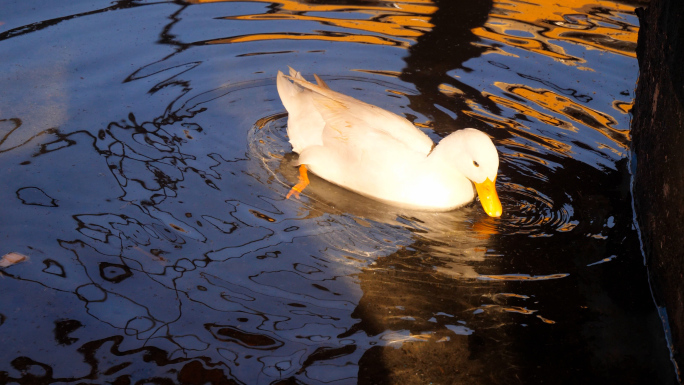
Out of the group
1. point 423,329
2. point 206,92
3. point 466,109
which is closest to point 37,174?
point 206,92

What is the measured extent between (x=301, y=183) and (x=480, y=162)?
4.26 feet

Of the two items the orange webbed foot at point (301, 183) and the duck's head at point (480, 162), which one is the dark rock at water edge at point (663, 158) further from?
the orange webbed foot at point (301, 183)

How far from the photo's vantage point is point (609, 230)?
4297mm

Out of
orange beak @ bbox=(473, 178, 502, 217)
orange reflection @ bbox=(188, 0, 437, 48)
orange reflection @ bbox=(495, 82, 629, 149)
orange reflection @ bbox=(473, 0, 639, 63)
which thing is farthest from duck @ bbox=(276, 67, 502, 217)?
orange reflection @ bbox=(473, 0, 639, 63)

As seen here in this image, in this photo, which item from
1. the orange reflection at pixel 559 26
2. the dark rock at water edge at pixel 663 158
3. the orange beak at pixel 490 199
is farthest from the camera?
the orange reflection at pixel 559 26

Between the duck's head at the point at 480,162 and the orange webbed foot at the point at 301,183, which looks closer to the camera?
the duck's head at the point at 480,162

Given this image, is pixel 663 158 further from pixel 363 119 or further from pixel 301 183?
pixel 301 183

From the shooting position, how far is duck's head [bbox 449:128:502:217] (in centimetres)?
410

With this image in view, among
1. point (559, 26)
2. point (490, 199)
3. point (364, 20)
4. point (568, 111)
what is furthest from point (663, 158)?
point (364, 20)

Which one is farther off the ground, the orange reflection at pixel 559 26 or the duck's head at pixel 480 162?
the orange reflection at pixel 559 26

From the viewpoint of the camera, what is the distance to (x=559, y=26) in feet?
23.6

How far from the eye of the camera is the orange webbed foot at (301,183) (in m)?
4.57

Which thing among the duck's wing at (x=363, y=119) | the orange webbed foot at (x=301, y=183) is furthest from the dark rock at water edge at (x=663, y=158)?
the orange webbed foot at (x=301, y=183)

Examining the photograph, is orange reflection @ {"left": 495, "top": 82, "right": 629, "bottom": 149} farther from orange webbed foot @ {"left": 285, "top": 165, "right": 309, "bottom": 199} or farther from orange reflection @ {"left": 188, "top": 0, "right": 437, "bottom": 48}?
orange webbed foot @ {"left": 285, "top": 165, "right": 309, "bottom": 199}
